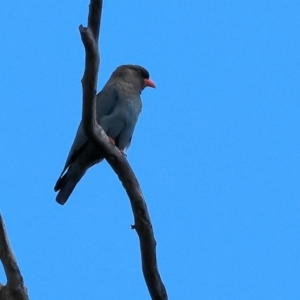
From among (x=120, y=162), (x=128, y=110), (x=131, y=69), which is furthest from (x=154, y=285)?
(x=131, y=69)

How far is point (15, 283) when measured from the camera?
4840 mm

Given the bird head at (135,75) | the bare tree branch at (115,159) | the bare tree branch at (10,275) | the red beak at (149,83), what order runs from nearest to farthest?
1. the bare tree branch at (115,159)
2. the bare tree branch at (10,275)
3. the bird head at (135,75)
4. the red beak at (149,83)

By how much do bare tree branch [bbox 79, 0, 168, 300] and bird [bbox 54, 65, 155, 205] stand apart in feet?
5.09

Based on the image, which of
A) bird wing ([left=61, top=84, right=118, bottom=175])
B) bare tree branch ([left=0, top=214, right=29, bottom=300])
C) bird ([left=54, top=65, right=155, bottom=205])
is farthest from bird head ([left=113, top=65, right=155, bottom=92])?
bare tree branch ([left=0, top=214, right=29, bottom=300])

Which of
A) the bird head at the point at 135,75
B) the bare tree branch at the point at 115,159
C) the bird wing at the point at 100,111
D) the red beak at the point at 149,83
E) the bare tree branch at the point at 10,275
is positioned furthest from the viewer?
the red beak at the point at 149,83

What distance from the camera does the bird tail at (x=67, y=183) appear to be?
7.24 metres

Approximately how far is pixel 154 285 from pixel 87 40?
5.28 feet

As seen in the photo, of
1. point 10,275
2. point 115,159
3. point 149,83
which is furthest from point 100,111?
point 10,275

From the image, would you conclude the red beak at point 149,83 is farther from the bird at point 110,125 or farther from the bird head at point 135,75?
the bird at point 110,125

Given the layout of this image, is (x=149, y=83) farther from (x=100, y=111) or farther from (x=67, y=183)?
(x=67, y=183)

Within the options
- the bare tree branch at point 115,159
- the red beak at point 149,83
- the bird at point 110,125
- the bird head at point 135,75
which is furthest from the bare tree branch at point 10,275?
the red beak at point 149,83

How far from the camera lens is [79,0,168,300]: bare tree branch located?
4613 millimetres

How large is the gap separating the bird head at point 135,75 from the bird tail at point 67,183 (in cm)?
155

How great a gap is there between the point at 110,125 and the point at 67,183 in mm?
751
